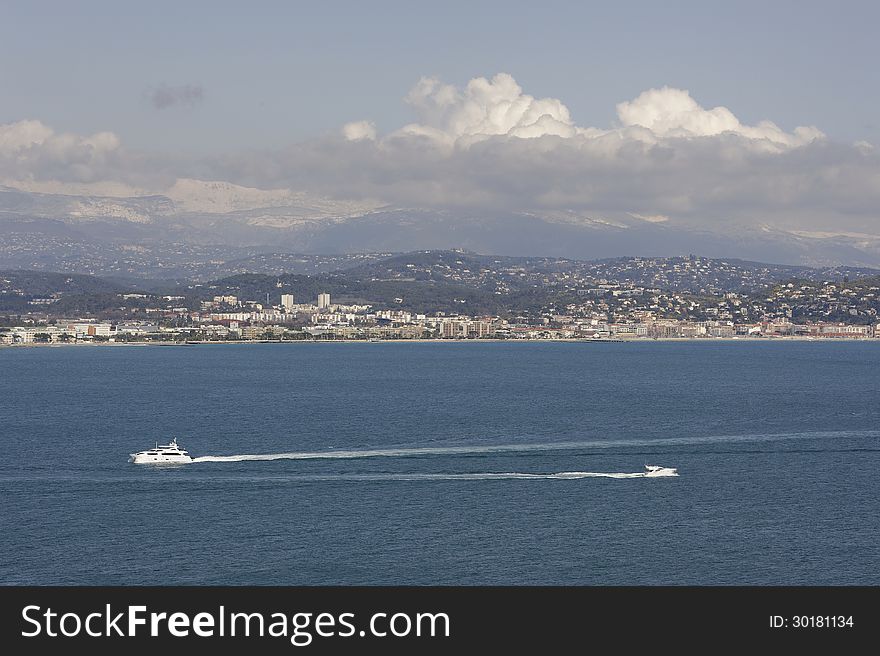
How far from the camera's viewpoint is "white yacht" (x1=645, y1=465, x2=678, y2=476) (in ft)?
103

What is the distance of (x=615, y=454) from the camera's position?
3531 centimetres

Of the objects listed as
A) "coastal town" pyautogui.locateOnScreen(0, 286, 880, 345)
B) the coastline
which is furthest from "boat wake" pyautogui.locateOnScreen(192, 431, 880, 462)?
"coastal town" pyautogui.locateOnScreen(0, 286, 880, 345)

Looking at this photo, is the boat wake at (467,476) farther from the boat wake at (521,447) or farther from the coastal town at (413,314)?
the coastal town at (413,314)

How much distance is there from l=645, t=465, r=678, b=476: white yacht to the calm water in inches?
22.6

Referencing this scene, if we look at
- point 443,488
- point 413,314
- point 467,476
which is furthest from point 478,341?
point 443,488

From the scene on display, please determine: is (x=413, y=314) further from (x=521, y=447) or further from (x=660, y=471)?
(x=660, y=471)

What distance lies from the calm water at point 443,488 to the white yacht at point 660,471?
58 centimetres

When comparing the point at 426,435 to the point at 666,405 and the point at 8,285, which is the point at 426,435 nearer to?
the point at 666,405

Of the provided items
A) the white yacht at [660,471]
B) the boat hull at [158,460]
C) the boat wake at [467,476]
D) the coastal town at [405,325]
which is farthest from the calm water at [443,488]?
the coastal town at [405,325]

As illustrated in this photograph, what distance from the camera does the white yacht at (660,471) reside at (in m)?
31.4

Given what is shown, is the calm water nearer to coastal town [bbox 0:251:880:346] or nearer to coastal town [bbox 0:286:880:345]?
coastal town [bbox 0:286:880:345]

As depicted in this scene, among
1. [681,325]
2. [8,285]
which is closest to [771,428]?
[681,325]

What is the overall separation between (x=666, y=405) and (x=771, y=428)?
9133 millimetres

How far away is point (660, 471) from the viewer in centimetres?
3167
